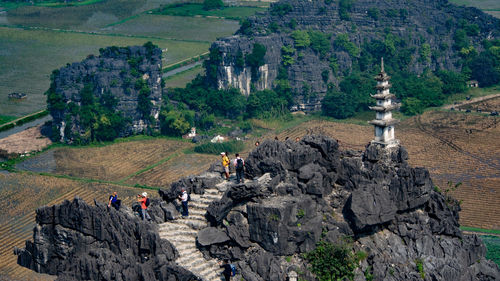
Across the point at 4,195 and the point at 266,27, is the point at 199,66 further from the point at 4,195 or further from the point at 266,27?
the point at 4,195

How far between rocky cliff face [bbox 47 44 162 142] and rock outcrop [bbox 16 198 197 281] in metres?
49.1

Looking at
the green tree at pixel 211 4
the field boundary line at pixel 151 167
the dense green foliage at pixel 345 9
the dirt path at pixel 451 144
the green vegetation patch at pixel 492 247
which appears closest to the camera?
the green vegetation patch at pixel 492 247

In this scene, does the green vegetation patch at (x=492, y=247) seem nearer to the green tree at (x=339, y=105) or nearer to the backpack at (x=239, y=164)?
the backpack at (x=239, y=164)

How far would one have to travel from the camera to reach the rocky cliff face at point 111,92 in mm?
89750

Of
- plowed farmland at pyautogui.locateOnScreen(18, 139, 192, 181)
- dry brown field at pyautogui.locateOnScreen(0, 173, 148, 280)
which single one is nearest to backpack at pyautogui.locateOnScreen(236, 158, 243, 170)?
dry brown field at pyautogui.locateOnScreen(0, 173, 148, 280)

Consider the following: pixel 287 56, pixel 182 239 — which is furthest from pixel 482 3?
pixel 182 239

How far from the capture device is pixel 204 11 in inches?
6122

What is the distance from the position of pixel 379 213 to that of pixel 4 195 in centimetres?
4164

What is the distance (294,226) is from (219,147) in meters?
45.8

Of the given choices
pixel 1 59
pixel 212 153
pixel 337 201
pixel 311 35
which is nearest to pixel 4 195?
pixel 212 153

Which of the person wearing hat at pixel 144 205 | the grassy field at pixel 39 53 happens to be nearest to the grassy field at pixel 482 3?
the grassy field at pixel 39 53

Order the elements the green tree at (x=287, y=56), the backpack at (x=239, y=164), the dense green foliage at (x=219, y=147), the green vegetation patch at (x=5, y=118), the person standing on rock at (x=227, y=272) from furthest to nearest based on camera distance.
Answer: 1. the green tree at (x=287, y=56)
2. the green vegetation patch at (x=5, y=118)
3. the dense green foliage at (x=219, y=147)
4. the backpack at (x=239, y=164)
5. the person standing on rock at (x=227, y=272)

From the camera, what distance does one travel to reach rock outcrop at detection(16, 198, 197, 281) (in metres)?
38.3

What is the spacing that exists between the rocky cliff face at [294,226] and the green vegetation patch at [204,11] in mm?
Result: 106753
